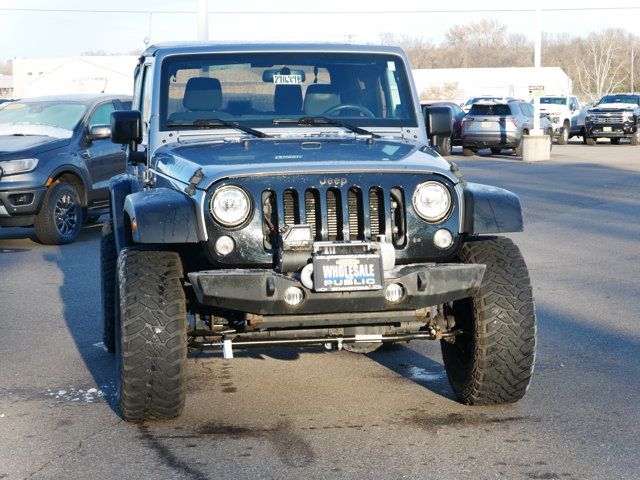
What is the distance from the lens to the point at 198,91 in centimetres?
723

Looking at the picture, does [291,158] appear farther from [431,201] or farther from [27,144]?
[27,144]

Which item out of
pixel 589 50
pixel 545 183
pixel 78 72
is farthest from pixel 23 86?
pixel 545 183

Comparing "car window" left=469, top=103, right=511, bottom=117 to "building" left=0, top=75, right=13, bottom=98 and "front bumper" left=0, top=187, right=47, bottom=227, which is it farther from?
"building" left=0, top=75, right=13, bottom=98

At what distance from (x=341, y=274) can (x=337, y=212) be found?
0.45m

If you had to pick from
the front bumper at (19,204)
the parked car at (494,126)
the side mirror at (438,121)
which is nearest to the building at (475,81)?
the parked car at (494,126)

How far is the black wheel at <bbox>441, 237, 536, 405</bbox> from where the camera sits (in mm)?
6016

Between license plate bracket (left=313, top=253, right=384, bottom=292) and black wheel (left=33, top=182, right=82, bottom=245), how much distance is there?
9.23m

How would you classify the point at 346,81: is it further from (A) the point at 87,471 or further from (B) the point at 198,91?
(A) the point at 87,471

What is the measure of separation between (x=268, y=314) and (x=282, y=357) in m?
2.16

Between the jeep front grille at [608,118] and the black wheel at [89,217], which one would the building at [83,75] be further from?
the black wheel at [89,217]

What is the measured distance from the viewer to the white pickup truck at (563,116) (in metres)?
42.7

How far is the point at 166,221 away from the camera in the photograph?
574 centimetres

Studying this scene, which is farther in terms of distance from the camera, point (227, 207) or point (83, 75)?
point (83, 75)

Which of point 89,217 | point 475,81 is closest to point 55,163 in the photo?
point 89,217
